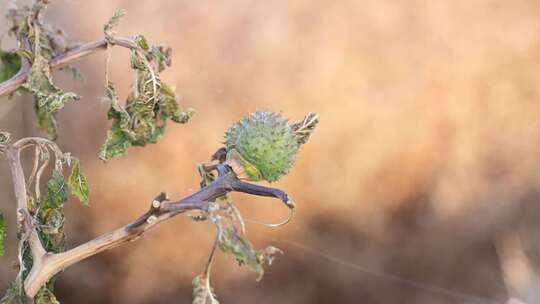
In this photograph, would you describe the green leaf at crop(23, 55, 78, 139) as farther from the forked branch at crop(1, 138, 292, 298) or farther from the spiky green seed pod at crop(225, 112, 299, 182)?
the spiky green seed pod at crop(225, 112, 299, 182)

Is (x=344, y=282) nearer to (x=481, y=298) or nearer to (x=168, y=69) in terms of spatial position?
(x=481, y=298)

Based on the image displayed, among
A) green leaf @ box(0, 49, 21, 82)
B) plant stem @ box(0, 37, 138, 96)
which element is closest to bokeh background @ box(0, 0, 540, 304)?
green leaf @ box(0, 49, 21, 82)

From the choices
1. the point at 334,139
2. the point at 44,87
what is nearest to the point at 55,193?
the point at 44,87

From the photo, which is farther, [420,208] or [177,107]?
[420,208]

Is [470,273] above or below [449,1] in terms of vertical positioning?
below

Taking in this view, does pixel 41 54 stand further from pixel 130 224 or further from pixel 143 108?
pixel 130 224

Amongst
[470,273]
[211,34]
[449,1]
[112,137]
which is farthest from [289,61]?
[470,273]
